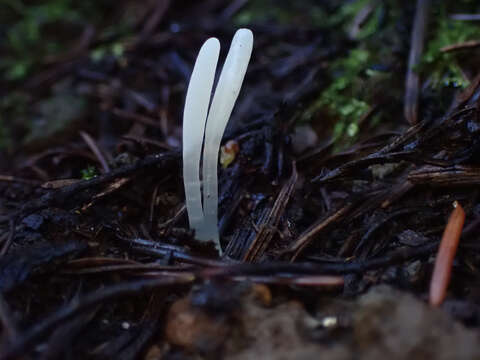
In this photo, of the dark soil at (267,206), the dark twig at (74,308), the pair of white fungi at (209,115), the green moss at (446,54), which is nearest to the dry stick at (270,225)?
the dark soil at (267,206)

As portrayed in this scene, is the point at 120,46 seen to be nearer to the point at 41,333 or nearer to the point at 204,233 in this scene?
the point at 204,233

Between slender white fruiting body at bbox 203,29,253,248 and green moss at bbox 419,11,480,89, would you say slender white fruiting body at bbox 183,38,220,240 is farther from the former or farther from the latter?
green moss at bbox 419,11,480,89

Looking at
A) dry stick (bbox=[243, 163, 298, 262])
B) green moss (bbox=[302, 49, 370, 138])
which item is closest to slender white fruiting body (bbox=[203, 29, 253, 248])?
dry stick (bbox=[243, 163, 298, 262])

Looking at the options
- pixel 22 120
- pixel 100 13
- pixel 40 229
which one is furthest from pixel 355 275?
pixel 100 13

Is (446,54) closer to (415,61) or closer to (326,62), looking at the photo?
(415,61)

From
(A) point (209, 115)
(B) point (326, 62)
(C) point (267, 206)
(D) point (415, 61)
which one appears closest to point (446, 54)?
(D) point (415, 61)
